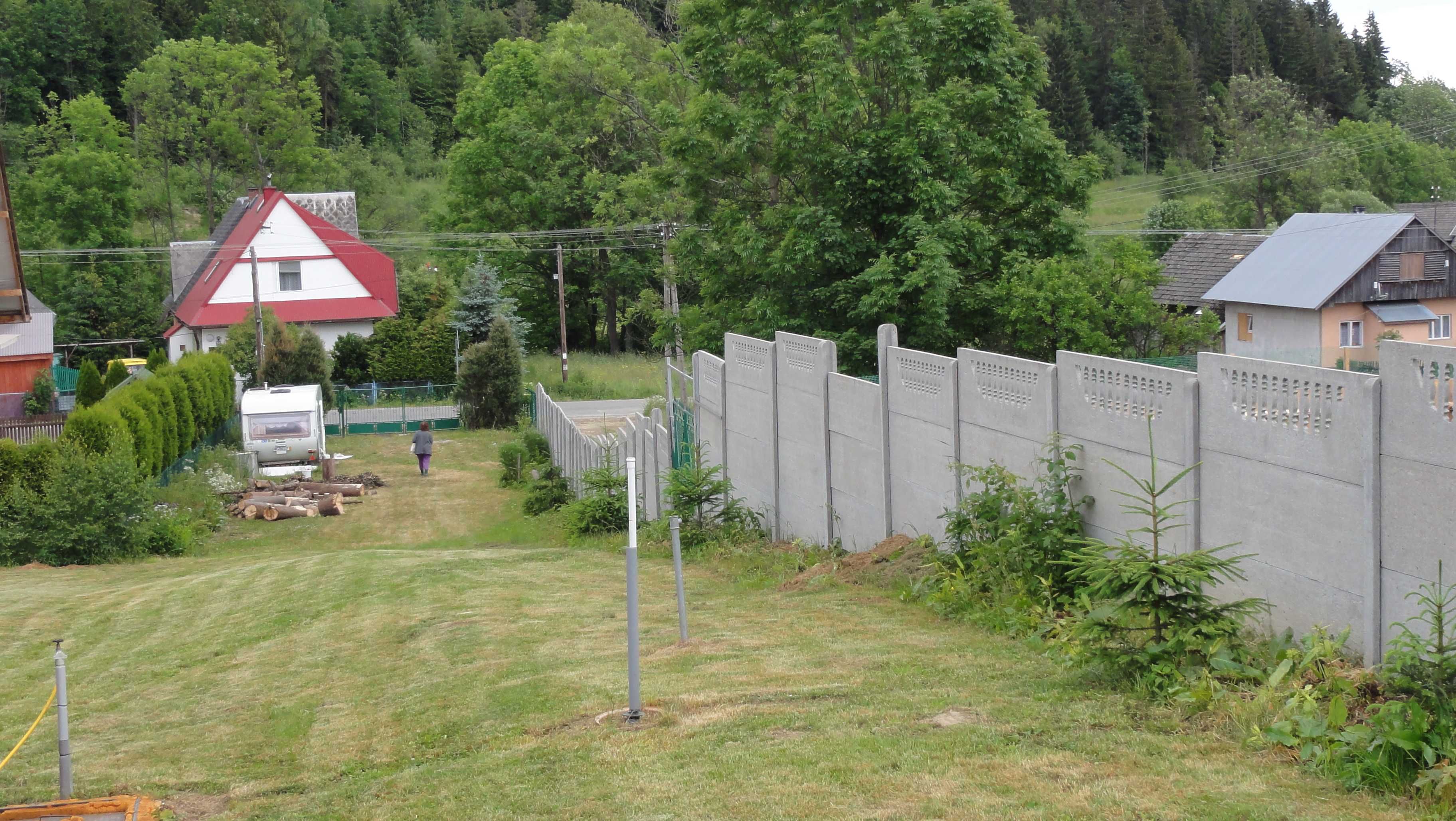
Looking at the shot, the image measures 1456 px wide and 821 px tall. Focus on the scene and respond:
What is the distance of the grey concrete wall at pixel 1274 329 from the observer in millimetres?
45312

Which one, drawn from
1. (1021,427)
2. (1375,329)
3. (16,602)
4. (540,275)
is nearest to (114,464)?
(16,602)

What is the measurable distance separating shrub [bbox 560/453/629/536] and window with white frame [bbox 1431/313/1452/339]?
3626 cm

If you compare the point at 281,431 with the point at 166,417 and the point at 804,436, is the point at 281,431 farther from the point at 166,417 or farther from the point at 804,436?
the point at 804,436

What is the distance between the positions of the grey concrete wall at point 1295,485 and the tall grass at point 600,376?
157 feet

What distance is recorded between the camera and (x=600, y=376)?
208ft

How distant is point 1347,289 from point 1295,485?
→ 40.9 meters

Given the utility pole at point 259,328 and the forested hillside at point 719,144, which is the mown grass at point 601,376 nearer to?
the forested hillside at point 719,144

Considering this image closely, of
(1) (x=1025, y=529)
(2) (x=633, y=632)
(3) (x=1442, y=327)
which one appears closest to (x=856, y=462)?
(1) (x=1025, y=529)

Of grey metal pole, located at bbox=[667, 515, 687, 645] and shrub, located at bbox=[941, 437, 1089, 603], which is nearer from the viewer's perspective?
grey metal pole, located at bbox=[667, 515, 687, 645]

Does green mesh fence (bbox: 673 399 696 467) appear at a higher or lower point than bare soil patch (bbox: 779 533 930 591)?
higher

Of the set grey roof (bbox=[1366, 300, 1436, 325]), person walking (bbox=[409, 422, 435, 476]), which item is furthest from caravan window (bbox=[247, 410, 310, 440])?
grey roof (bbox=[1366, 300, 1436, 325])

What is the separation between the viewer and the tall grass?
2368 inches

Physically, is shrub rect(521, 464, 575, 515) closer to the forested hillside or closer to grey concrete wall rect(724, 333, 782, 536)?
the forested hillside

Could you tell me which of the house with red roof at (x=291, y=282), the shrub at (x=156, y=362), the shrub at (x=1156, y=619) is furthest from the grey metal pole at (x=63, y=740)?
the house with red roof at (x=291, y=282)
